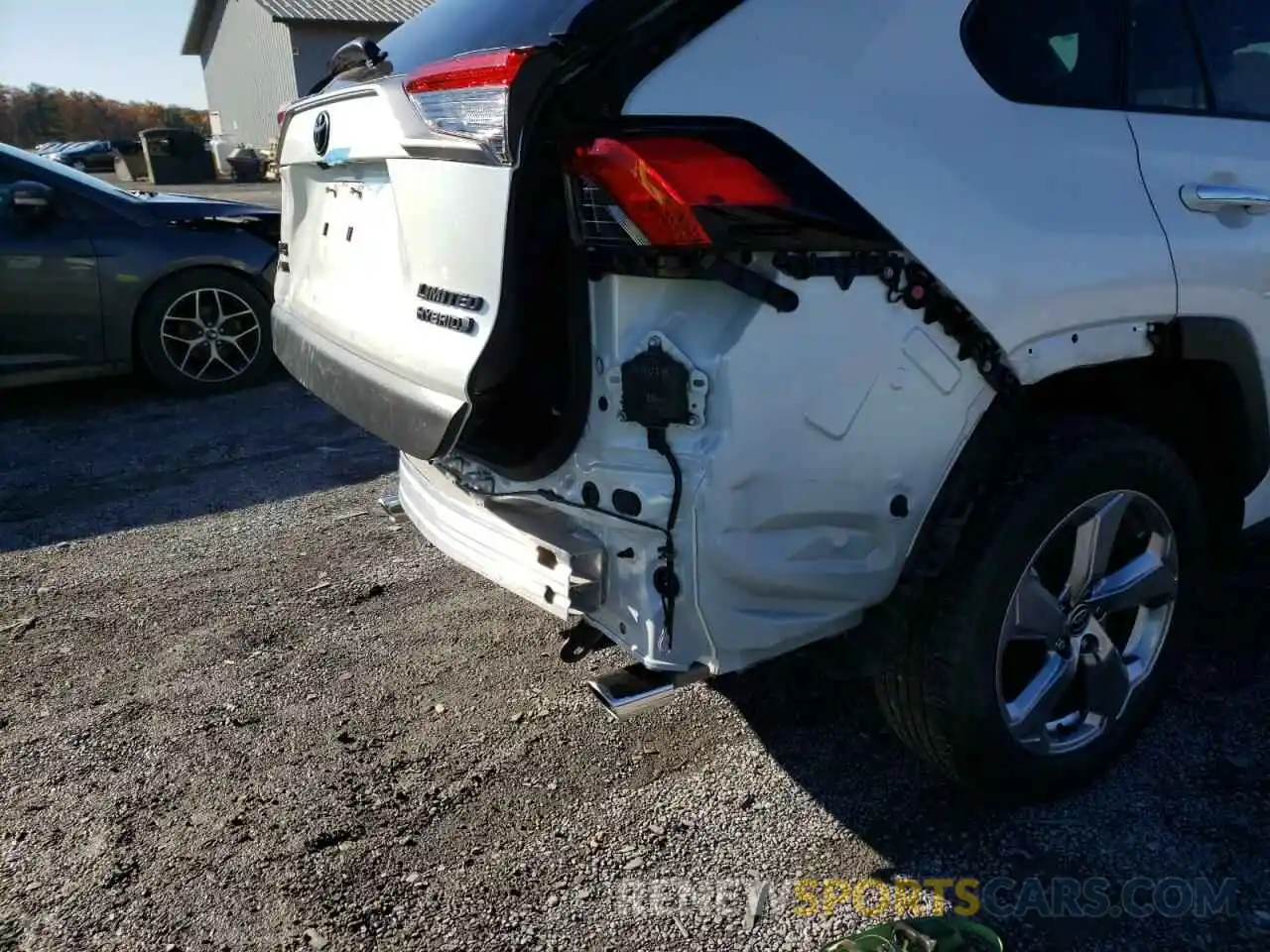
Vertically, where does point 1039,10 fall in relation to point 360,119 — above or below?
above

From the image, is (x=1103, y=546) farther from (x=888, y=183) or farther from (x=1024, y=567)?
(x=888, y=183)

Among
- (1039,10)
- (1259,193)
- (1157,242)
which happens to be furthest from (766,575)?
(1259,193)

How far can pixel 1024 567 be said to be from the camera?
7.42 feet

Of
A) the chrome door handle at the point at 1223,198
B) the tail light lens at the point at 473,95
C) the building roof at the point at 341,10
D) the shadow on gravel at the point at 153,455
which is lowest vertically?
the shadow on gravel at the point at 153,455

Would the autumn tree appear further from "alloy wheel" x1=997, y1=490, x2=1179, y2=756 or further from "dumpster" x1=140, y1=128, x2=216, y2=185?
"alloy wheel" x1=997, y1=490, x2=1179, y2=756

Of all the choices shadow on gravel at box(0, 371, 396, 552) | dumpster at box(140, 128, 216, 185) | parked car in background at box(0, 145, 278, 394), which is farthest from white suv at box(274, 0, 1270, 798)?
dumpster at box(140, 128, 216, 185)

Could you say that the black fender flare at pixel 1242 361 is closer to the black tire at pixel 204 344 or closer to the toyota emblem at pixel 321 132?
the toyota emblem at pixel 321 132

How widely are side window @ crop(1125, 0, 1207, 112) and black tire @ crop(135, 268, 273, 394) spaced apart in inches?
198

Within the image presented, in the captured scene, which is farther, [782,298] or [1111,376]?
[1111,376]

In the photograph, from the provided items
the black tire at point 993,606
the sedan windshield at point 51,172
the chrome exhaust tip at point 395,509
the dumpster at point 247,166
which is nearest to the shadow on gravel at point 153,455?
the sedan windshield at point 51,172

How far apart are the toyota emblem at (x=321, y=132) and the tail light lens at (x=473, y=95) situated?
1.86ft

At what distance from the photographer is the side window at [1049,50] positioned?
2.11 m

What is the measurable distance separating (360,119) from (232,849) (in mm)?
1757

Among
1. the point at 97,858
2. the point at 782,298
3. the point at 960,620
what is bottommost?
the point at 97,858
